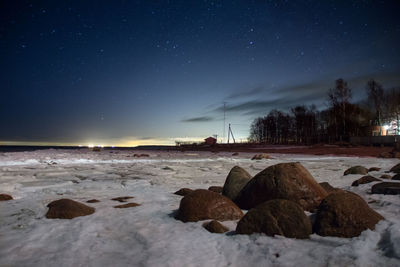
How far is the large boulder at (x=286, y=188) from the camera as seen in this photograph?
10.4 feet

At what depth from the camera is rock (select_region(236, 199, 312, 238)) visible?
7.51 ft

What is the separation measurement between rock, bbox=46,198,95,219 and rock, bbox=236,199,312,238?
2.04 metres

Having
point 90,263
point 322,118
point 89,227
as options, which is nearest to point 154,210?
point 89,227

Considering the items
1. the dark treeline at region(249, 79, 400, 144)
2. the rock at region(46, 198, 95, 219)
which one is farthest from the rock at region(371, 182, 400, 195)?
the dark treeline at region(249, 79, 400, 144)

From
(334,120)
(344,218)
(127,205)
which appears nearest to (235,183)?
(127,205)

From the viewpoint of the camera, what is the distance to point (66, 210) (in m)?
3.14

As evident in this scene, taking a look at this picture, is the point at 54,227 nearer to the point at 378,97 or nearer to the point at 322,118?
the point at 378,97

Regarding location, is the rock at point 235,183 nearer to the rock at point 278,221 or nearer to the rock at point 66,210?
the rock at point 278,221

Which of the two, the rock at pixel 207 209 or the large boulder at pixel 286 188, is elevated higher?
the large boulder at pixel 286 188

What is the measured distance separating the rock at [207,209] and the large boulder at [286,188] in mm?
457

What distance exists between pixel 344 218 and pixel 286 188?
896 mm

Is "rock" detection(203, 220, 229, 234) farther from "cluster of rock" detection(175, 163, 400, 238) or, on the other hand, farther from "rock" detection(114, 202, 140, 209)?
"rock" detection(114, 202, 140, 209)

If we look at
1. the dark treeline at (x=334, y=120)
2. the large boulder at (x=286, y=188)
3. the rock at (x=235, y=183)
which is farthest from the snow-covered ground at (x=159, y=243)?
the dark treeline at (x=334, y=120)

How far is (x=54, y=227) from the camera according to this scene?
9.05ft
